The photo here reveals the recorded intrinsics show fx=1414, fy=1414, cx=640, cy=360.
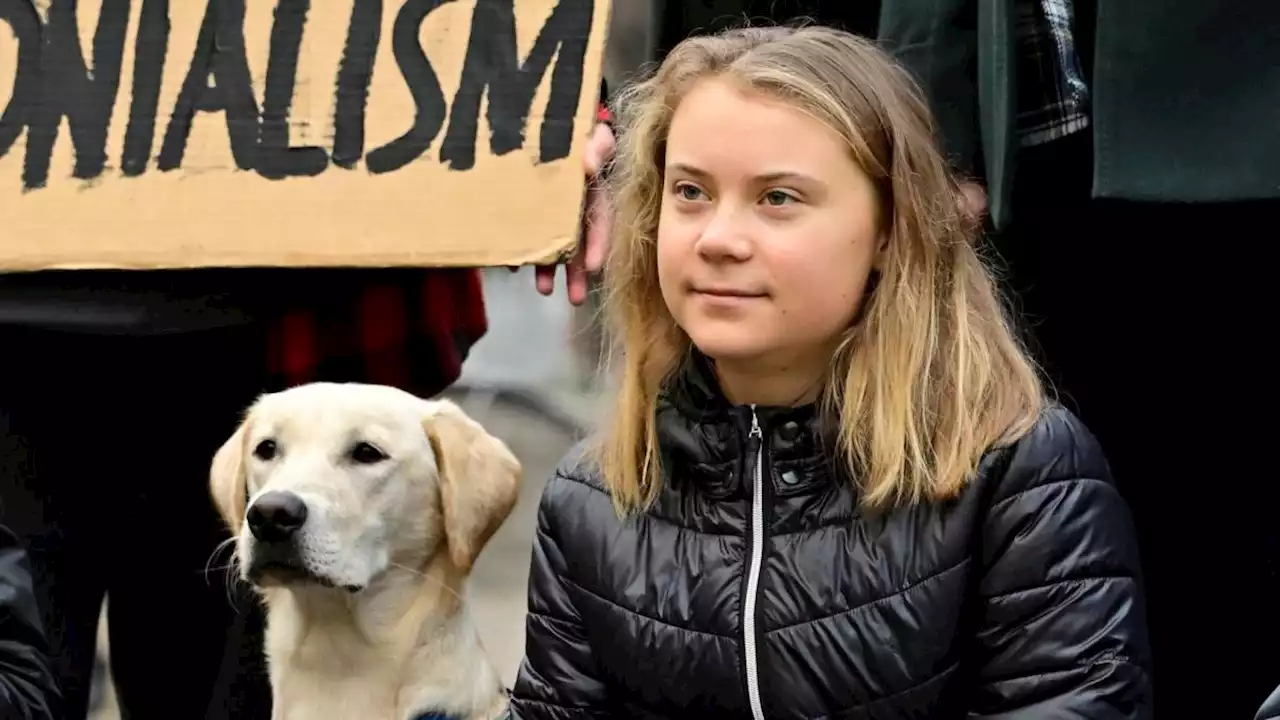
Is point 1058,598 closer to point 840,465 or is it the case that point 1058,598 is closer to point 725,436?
point 840,465

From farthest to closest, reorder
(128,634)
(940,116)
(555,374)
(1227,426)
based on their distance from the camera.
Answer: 1. (555,374)
2. (128,634)
3. (1227,426)
4. (940,116)

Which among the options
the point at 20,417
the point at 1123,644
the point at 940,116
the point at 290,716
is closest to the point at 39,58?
the point at 20,417

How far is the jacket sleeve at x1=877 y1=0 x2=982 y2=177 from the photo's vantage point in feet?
4.36

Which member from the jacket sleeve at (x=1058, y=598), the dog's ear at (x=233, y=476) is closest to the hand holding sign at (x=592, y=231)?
the dog's ear at (x=233, y=476)

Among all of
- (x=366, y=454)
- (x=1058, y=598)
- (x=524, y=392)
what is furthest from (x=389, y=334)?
(x=524, y=392)

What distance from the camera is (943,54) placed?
1339 millimetres

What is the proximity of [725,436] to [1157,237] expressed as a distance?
1.84 ft

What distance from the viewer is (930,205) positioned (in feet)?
4.10

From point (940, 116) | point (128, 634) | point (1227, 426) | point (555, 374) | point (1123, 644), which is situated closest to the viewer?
point (1123, 644)

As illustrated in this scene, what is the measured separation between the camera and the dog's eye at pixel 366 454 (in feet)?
5.01

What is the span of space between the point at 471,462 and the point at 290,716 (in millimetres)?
351

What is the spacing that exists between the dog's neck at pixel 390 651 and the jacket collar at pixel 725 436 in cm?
40

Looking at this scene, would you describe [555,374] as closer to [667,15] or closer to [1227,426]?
[667,15]

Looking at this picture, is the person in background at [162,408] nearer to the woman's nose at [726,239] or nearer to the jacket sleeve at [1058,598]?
the woman's nose at [726,239]
